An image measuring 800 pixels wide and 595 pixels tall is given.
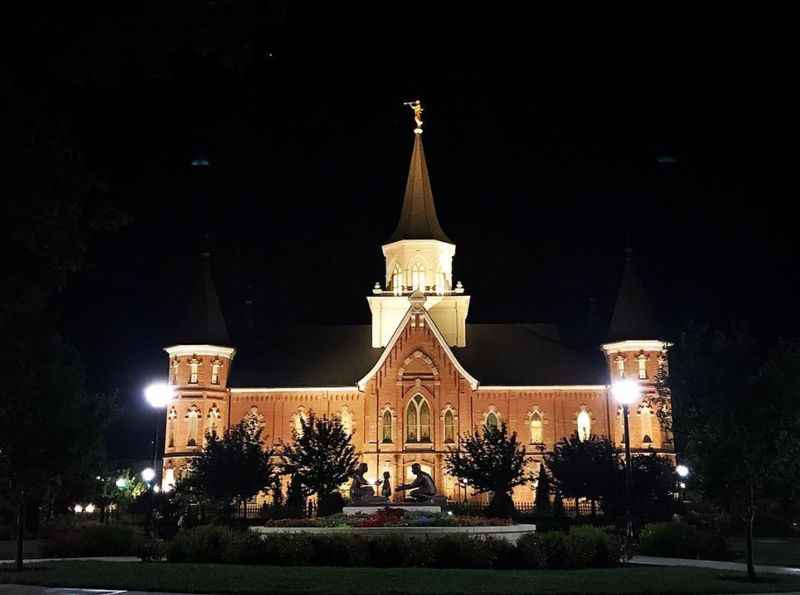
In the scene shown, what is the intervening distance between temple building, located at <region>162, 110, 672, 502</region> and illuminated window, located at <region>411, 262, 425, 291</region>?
1.80 meters

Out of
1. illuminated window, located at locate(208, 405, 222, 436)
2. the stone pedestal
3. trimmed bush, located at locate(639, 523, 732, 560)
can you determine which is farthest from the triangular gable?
trimmed bush, located at locate(639, 523, 732, 560)

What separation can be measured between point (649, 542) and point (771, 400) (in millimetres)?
8536

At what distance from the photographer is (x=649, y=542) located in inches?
1278

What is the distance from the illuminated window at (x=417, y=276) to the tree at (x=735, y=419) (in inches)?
1832

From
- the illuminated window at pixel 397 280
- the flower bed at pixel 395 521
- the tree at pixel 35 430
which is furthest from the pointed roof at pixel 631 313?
the tree at pixel 35 430

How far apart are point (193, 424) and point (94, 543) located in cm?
3610

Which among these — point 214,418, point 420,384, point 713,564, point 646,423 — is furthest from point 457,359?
point 713,564

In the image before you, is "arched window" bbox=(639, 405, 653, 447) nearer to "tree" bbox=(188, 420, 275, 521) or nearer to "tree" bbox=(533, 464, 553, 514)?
"tree" bbox=(533, 464, 553, 514)

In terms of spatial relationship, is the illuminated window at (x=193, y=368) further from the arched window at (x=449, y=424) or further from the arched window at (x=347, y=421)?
the arched window at (x=449, y=424)

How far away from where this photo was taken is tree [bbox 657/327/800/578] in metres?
25.5

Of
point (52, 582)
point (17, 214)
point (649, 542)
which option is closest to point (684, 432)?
point (649, 542)

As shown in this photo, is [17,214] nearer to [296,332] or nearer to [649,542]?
[649,542]

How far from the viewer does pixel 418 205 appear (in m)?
76.6

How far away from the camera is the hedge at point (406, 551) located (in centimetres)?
2459
